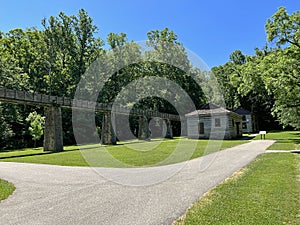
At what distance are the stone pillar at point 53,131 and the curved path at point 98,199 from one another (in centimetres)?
1172

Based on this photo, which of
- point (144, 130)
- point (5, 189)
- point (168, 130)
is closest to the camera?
point (5, 189)

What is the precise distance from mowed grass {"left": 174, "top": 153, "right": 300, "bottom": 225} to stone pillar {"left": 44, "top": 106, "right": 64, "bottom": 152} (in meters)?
16.2

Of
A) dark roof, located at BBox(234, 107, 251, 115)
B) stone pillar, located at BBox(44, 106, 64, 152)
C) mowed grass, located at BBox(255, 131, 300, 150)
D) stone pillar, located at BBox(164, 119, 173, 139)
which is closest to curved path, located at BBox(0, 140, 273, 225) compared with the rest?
mowed grass, located at BBox(255, 131, 300, 150)

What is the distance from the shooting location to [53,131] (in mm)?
19969

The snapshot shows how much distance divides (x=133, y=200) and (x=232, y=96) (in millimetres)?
56333

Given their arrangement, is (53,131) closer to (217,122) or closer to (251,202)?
(251,202)

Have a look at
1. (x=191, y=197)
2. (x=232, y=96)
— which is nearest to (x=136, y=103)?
(x=232, y=96)

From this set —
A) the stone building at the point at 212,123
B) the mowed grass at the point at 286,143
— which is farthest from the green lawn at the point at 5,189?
the stone building at the point at 212,123

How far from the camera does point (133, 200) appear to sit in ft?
17.7

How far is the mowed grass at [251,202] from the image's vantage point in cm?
407

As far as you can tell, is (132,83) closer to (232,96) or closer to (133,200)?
(232,96)

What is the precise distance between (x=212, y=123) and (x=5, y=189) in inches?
1025

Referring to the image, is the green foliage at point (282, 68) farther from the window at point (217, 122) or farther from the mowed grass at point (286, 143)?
the window at point (217, 122)

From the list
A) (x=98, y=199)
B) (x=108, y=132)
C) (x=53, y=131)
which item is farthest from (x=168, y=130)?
(x=98, y=199)
